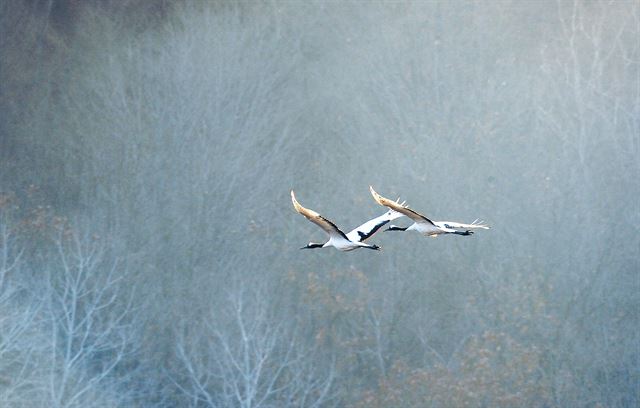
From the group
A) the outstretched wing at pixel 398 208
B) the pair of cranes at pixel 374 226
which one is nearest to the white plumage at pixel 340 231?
the pair of cranes at pixel 374 226

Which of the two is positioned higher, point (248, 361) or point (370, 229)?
point (370, 229)

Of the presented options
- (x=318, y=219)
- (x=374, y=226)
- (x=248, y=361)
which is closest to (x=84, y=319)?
(x=248, y=361)

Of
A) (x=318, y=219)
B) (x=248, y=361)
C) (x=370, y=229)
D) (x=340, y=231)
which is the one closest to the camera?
(x=318, y=219)

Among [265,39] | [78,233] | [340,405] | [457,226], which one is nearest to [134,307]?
[78,233]

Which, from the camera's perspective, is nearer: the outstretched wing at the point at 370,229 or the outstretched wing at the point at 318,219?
the outstretched wing at the point at 318,219

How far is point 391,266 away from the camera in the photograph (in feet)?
109

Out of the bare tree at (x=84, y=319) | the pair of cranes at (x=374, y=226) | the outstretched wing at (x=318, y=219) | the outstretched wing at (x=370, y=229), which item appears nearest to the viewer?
the outstretched wing at (x=318, y=219)

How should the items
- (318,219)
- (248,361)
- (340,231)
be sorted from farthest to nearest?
(248,361) → (340,231) → (318,219)

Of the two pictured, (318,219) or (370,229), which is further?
(370,229)

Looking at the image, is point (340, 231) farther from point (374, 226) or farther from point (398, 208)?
point (374, 226)

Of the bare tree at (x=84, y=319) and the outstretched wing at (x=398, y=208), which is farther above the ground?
the outstretched wing at (x=398, y=208)


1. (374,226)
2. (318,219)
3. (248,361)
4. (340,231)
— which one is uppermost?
(318,219)

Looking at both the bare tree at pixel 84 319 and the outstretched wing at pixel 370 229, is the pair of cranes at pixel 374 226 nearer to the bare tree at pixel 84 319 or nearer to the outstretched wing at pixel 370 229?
the outstretched wing at pixel 370 229

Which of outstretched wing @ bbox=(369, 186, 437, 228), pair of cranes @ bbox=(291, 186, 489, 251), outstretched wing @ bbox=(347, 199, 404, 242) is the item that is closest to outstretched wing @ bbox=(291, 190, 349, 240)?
pair of cranes @ bbox=(291, 186, 489, 251)
